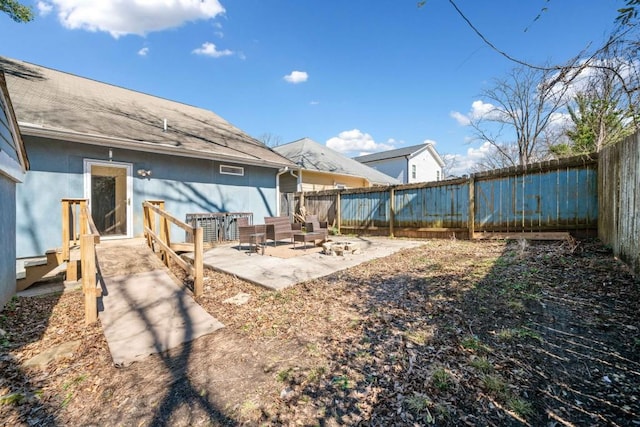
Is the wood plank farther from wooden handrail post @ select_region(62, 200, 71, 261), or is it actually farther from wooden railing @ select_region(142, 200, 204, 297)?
wooden handrail post @ select_region(62, 200, 71, 261)

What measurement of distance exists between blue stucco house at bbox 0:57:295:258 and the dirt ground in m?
3.26

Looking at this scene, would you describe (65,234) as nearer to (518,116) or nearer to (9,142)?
(9,142)

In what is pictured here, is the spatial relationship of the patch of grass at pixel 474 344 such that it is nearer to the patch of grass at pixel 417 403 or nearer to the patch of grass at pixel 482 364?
the patch of grass at pixel 482 364

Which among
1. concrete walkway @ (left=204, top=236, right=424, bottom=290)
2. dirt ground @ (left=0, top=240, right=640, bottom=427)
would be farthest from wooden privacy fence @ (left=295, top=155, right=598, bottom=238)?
dirt ground @ (left=0, top=240, right=640, bottom=427)

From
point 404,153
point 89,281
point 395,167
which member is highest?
point 404,153

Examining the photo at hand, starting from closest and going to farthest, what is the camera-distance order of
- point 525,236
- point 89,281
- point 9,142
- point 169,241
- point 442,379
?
point 442,379
point 89,281
point 9,142
point 169,241
point 525,236

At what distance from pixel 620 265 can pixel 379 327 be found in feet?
12.5

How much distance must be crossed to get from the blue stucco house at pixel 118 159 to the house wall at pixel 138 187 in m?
0.02

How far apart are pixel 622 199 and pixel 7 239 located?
30.6 feet

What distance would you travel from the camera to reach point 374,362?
243 cm

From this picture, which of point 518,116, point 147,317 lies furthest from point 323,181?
point 518,116

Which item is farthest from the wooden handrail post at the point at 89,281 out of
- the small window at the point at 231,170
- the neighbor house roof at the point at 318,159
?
the neighbor house roof at the point at 318,159

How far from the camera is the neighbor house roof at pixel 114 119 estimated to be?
643cm

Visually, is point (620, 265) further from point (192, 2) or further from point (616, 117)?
point (192, 2)
